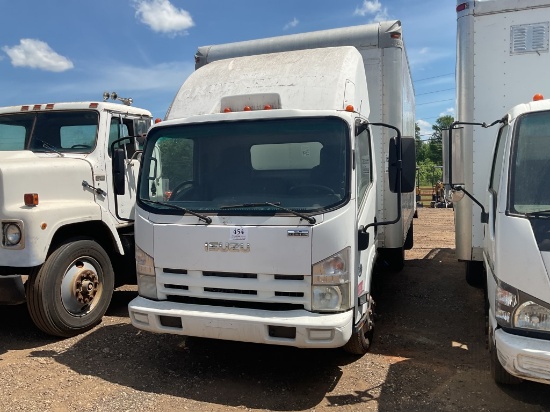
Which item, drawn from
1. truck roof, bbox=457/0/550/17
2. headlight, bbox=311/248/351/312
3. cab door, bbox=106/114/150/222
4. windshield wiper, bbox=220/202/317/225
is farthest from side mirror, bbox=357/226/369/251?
cab door, bbox=106/114/150/222

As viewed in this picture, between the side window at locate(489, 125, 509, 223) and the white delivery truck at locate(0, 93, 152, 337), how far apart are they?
310 cm

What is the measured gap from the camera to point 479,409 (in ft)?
11.5

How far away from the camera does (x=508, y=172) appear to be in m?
3.38

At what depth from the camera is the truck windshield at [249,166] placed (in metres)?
→ 3.68

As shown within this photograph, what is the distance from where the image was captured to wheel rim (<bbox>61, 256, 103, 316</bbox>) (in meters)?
5.08

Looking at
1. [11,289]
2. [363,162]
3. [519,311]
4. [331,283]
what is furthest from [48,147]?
[519,311]

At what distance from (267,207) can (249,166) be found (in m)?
0.49

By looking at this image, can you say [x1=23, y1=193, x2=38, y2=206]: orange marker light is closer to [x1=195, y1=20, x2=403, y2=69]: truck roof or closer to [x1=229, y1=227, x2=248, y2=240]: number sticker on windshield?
[x1=229, y1=227, x2=248, y2=240]: number sticker on windshield

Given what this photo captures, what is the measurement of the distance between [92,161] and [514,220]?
451 centimetres

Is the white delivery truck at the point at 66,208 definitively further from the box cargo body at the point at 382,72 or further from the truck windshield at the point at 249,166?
the box cargo body at the point at 382,72

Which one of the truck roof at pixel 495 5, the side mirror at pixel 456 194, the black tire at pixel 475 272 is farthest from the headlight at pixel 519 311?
the truck roof at pixel 495 5

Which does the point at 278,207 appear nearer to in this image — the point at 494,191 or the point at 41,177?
the point at 494,191

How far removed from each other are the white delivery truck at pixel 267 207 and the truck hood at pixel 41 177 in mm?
1527

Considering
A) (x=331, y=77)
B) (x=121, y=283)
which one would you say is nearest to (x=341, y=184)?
(x=331, y=77)
